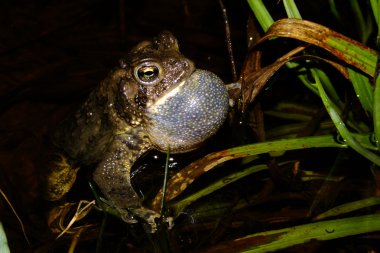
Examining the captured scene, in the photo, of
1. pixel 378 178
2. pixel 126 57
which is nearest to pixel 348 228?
pixel 378 178

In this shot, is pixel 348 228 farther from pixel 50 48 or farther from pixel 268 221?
pixel 50 48

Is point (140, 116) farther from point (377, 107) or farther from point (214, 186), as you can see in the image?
point (377, 107)

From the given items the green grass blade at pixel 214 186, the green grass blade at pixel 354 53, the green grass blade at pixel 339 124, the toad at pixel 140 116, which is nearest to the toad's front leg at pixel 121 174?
the toad at pixel 140 116

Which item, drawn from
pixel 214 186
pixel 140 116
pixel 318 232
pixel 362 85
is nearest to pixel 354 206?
pixel 318 232

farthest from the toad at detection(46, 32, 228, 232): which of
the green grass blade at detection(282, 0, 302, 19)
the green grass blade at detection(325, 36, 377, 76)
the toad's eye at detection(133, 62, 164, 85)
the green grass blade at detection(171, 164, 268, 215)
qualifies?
the green grass blade at detection(325, 36, 377, 76)

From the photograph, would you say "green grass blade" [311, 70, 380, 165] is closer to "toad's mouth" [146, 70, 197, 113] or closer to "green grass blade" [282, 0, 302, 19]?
"green grass blade" [282, 0, 302, 19]

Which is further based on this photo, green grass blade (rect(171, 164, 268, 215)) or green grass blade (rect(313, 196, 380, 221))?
green grass blade (rect(171, 164, 268, 215))
